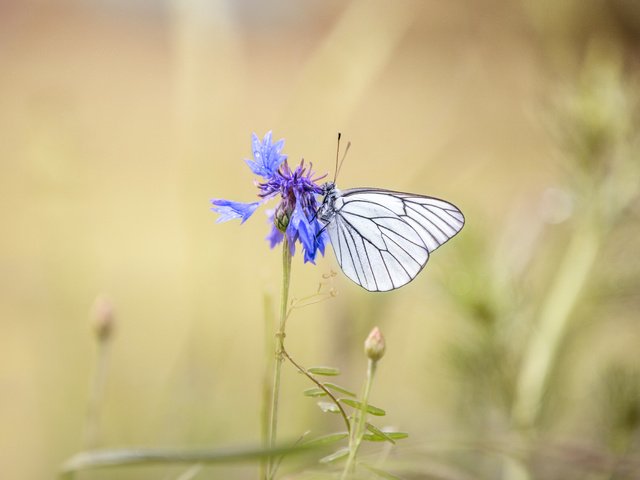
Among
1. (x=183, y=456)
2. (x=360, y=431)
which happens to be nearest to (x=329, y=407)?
(x=360, y=431)

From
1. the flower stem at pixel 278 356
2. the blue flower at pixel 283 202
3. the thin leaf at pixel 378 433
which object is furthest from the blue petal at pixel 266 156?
the thin leaf at pixel 378 433

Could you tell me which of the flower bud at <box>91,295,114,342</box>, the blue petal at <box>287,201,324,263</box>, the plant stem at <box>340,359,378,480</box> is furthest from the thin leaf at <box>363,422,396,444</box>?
the flower bud at <box>91,295,114,342</box>

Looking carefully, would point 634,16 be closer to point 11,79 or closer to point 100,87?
point 100,87

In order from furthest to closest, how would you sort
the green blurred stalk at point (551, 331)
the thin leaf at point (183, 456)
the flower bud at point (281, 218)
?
1. the green blurred stalk at point (551, 331)
2. the flower bud at point (281, 218)
3. the thin leaf at point (183, 456)

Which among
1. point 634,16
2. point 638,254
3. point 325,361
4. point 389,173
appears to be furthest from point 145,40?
point 638,254

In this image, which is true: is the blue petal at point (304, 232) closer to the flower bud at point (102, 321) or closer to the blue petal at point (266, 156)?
the blue petal at point (266, 156)

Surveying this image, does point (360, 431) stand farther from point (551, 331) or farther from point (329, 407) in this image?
point (551, 331)
